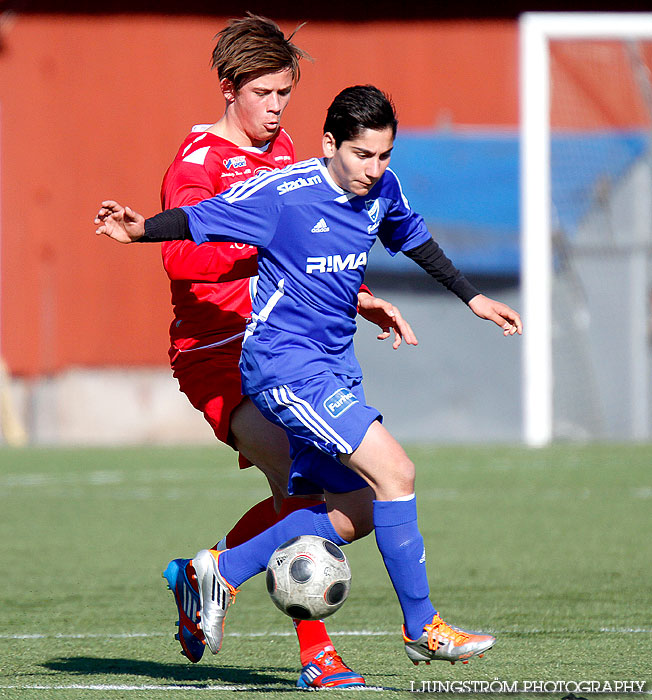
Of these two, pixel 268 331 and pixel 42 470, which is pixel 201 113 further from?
pixel 268 331

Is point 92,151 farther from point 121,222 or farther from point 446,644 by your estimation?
point 446,644

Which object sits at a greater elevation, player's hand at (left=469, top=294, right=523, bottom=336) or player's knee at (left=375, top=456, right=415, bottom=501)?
player's hand at (left=469, top=294, right=523, bottom=336)

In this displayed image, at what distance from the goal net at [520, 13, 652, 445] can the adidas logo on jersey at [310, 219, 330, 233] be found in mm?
11437

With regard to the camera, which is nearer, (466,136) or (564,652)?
(564,652)

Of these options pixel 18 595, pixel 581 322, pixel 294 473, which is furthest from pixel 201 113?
pixel 294 473

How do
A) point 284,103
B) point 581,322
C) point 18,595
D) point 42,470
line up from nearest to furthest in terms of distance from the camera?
point 284,103, point 18,595, point 42,470, point 581,322

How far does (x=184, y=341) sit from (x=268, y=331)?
73cm

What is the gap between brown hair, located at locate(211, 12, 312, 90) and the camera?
4.58 metres

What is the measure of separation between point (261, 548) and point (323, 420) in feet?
1.99

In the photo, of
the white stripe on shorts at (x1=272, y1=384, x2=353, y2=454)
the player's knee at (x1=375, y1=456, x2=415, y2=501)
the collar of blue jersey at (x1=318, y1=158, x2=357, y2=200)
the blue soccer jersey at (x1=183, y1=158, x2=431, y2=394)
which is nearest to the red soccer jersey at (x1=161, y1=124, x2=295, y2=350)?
the blue soccer jersey at (x1=183, y1=158, x2=431, y2=394)

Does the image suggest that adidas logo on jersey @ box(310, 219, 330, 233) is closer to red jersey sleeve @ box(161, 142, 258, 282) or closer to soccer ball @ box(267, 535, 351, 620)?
red jersey sleeve @ box(161, 142, 258, 282)

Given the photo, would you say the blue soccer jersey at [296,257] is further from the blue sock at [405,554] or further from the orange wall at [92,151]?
the orange wall at [92,151]

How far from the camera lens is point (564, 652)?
442cm

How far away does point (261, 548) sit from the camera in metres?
4.27
